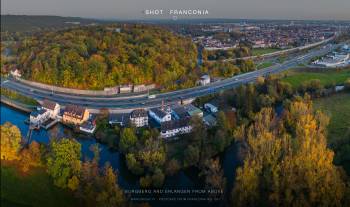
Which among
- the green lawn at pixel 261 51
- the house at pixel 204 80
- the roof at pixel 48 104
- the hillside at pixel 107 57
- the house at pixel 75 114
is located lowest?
the house at pixel 204 80

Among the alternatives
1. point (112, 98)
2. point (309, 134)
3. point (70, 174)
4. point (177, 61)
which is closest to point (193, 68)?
point (177, 61)

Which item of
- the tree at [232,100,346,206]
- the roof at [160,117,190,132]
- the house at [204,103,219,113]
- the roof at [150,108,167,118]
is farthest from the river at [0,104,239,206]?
the house at [204,103,219,113]

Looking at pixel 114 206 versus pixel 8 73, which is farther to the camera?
pixel 114 206

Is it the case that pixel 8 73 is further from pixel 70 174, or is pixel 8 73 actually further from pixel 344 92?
pixel 344 92

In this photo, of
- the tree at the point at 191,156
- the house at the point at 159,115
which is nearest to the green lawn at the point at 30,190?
the tree at the point at 191,156

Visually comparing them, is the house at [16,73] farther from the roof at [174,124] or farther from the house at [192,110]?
the house at [192,110]
